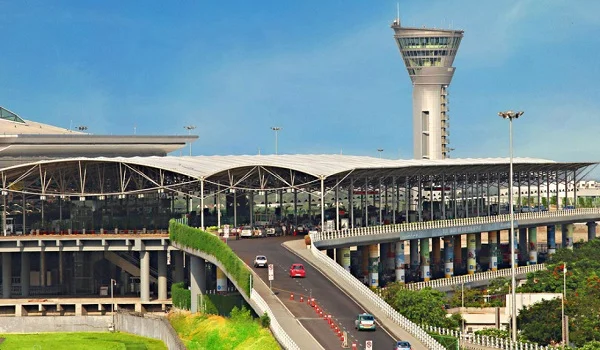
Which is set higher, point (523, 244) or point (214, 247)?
point (214, 247)

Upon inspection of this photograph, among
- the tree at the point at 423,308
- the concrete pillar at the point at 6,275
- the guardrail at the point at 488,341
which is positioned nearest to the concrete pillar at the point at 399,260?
the concrete pillar at the point at 6,275

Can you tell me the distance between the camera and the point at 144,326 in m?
121

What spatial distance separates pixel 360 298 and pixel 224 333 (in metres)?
10.9

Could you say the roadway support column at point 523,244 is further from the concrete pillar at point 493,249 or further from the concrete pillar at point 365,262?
the concrete pillar at point 365,262

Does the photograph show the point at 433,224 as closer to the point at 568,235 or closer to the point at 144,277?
the point at 144,277

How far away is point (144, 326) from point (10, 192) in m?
27.8

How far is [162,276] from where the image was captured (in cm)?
13750

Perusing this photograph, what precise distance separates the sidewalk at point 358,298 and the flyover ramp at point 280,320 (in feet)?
20.1

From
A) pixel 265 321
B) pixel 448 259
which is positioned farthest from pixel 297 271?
pixel 448 259

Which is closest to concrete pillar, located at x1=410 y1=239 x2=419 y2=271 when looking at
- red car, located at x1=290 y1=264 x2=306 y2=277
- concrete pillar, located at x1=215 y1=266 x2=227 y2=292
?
concrete pillar, located at x1=215 y1=266 x2=227 y2=292

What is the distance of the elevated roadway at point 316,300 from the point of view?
8106 centimetres

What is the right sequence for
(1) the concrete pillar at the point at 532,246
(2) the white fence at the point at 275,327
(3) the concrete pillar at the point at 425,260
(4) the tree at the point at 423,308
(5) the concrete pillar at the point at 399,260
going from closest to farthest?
1. (2) the white fence at the point at 275,327
2. (4) the tree at the point at 423,308
3. (5) the concrete pillar at the point at 399,260
4. (3) the concrete pillar at the point at 425,260
5. (1) the concrete pillar at the point at 532,246

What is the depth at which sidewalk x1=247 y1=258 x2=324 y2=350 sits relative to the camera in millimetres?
78188

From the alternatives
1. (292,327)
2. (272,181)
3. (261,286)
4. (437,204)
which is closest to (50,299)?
(272,181)
